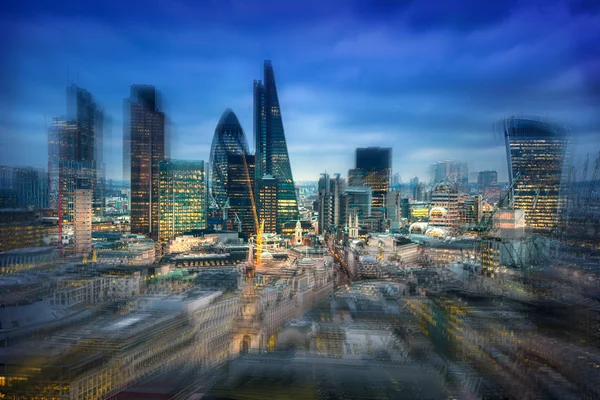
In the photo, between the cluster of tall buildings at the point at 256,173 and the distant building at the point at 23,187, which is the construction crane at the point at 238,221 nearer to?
the cluster of tall buildings at the point at 256,173

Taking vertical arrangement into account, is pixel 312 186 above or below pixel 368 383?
above

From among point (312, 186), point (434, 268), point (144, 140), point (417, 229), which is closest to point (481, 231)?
point (434, 268)

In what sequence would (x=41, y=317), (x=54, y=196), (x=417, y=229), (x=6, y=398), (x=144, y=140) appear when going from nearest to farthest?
(x=6, y=398), (x=41, y=317), (x=54, y=196), (x=417, y=229), (x=144, y=140)

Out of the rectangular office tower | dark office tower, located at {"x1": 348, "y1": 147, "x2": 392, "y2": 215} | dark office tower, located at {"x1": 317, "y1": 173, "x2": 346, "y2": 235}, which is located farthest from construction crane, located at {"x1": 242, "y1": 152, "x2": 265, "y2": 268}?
Result: dark office tower, located at {"x1": 348, "y1": 147, "x2": 392, "y2": 215}

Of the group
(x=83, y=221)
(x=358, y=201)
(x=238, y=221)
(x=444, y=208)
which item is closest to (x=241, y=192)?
(x=238, y=221)

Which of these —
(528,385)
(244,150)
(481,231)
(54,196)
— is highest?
(244,150)

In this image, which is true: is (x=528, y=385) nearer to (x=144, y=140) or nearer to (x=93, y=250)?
(x=93, y=250)

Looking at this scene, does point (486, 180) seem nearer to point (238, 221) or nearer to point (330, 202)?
point (330, 202)
